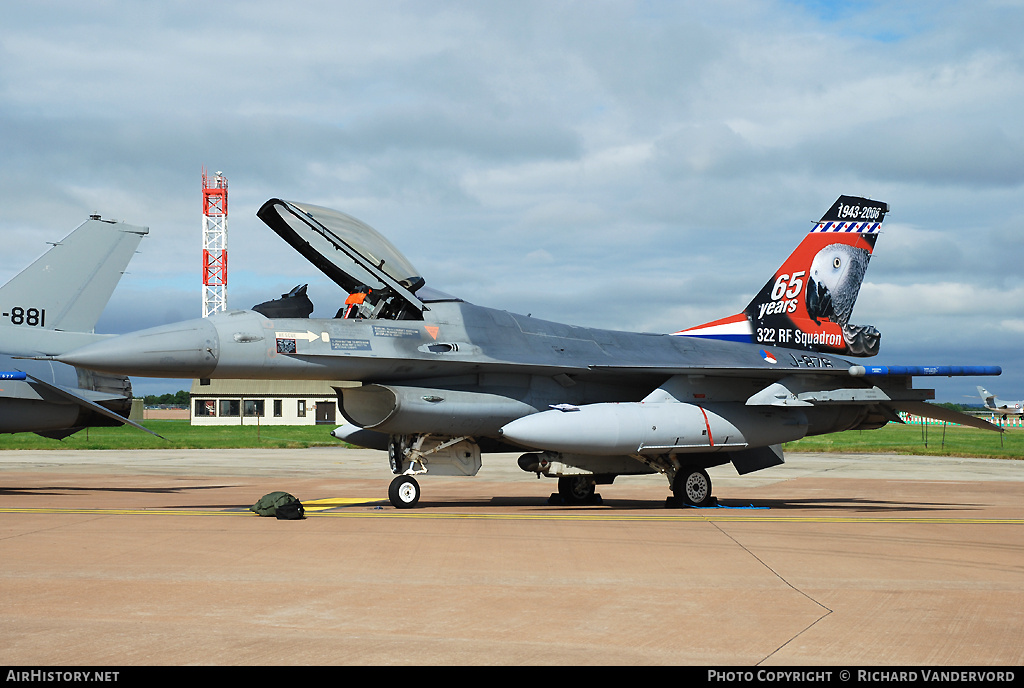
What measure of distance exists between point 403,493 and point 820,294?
870 centimetres

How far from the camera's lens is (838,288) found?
16.6 meters

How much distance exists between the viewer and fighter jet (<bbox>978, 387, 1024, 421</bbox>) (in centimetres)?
6594

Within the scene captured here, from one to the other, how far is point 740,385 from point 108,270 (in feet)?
40.5

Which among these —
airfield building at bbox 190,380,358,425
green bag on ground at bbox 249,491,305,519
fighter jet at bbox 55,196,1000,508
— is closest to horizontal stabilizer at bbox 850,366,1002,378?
fighter jet at bbox 55,196,1000,508

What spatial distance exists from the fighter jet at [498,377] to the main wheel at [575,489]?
2 cm

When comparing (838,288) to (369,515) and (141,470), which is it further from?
(141,470)

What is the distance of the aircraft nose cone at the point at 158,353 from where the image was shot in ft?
35.1

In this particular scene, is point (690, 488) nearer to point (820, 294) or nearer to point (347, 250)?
point (820, 294)

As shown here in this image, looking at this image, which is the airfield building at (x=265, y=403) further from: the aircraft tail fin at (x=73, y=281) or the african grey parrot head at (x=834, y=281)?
the african grey parrot head at (x=834, y=281)

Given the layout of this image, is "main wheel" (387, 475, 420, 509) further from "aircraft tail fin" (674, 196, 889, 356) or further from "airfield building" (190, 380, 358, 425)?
"airfield building" (190, 380, 358, 425)

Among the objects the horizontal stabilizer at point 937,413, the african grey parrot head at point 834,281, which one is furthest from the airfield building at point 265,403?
the horizontal stabilizer at point 937,413

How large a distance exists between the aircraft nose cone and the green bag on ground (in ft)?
6.34

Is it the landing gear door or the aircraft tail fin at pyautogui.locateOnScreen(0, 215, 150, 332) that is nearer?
the landing gear door
